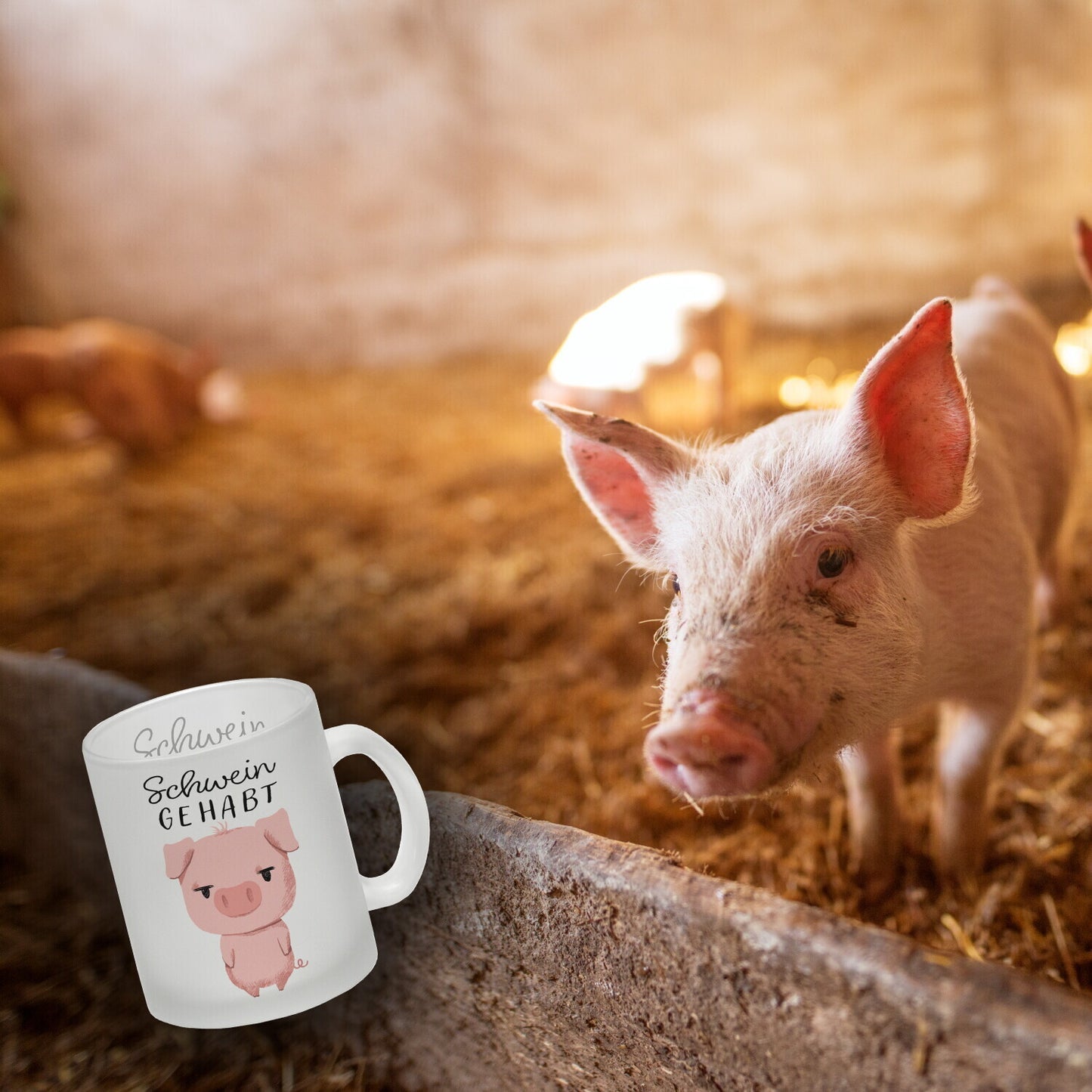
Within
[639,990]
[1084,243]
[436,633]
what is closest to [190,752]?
[639,990]

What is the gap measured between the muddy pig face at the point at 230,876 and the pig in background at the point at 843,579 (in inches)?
10.9

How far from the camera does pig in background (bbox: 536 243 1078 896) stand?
70 cm

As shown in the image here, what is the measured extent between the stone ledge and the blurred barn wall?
1.63 m

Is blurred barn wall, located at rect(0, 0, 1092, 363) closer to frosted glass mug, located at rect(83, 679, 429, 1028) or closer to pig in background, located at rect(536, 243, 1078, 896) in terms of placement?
pig in background, located at rect(536, 243, 1078, 896)

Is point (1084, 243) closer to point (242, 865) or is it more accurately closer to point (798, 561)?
point (798, 561)

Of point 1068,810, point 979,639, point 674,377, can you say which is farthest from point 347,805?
point 674,377

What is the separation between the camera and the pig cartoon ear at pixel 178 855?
0.60m

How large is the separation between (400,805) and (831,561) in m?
0.40

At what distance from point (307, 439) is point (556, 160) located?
114 cm

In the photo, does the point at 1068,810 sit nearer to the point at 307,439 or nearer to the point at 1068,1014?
the point at 1068,1014

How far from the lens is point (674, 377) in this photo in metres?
2.03

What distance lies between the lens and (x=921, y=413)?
2.51 feet

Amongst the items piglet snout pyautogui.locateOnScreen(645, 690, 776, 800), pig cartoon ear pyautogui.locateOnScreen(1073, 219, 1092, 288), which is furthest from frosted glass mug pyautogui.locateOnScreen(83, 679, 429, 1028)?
pig cartoon ear pyautogui.locateOnScreen(1073, 219, 1092, 288)

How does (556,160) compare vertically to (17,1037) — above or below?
above
